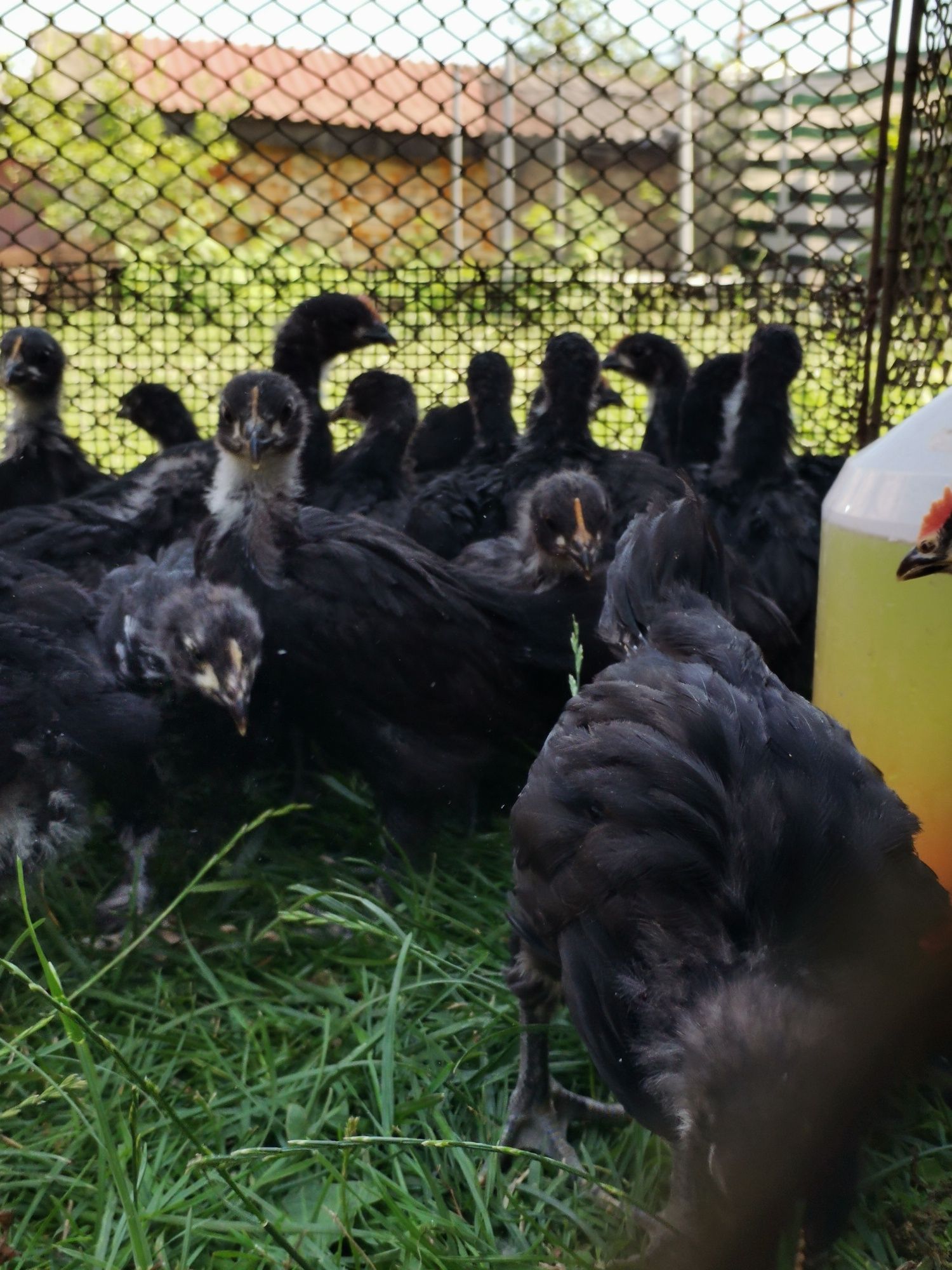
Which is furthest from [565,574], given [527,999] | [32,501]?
[32,501]

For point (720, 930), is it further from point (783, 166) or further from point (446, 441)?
point (783, 166)

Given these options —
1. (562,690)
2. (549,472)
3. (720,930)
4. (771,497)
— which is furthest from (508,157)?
(720,930)

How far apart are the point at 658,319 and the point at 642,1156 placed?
4.17 meters

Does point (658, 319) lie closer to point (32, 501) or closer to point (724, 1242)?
point (32, 501)

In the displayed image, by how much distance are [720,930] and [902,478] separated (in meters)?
1.14

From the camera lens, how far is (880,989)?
1.54 m

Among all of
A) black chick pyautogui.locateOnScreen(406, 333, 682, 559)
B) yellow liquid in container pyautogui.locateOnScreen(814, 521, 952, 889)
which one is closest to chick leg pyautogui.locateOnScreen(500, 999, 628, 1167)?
yellow liquid in container pyautogui.locateOnScreen(814, 521, 952, 889)

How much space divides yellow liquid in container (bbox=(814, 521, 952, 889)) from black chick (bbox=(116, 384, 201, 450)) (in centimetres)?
279

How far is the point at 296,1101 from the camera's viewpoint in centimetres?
209

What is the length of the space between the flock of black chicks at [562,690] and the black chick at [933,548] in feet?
0.03

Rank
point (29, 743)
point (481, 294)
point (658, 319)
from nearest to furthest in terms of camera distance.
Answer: point (29, 743)
point (481, 294)
point (658, 319)

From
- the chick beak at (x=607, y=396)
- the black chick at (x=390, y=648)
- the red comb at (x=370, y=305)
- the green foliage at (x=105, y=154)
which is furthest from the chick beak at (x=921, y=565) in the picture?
the green foliage at (x=105, y=154)

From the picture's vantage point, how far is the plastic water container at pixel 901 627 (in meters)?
2.27

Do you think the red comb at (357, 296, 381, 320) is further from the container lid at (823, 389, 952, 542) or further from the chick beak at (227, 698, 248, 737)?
the container lid at (823, 389, 952, 542)
